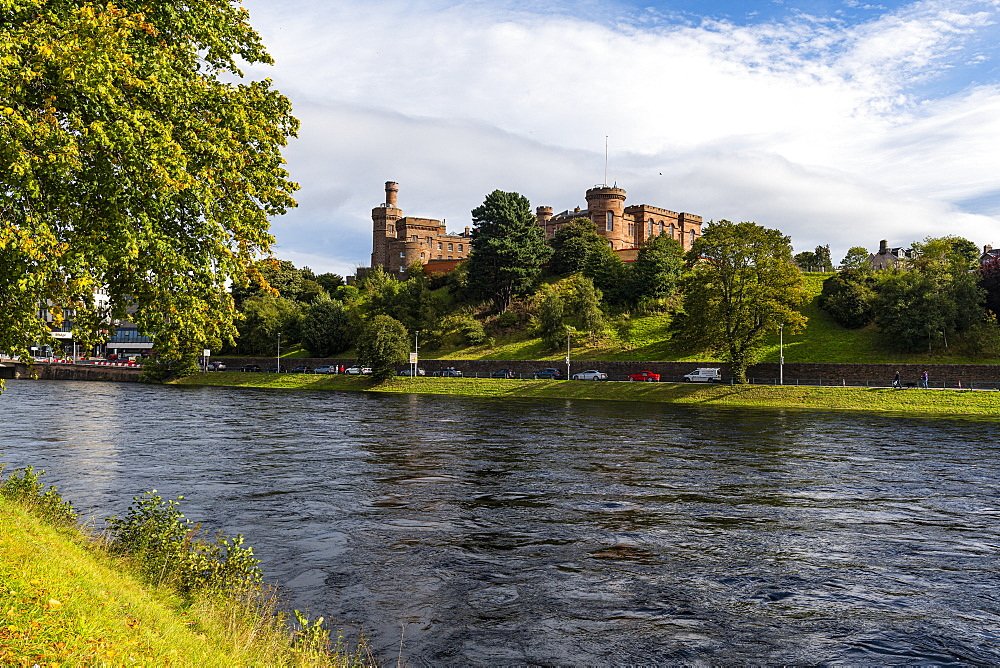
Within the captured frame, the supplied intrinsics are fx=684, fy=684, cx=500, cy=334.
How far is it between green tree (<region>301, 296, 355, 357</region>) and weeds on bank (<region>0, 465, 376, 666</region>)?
94.6 metres

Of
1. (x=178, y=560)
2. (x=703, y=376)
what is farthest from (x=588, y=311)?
(x=178, y=560)

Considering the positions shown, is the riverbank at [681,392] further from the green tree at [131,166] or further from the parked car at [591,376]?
the green tree at [131,166]

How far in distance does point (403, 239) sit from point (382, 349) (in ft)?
242

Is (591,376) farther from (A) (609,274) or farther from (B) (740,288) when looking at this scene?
(A) (609,274)

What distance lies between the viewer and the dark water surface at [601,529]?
40.3 ft

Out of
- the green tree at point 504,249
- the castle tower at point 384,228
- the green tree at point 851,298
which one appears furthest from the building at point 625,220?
the green tree at point 851,298

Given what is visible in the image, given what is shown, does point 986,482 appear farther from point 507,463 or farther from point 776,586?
point 507,463

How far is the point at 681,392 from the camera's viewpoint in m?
67.6

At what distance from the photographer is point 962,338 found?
7569 cm

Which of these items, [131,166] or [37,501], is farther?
[37,501]

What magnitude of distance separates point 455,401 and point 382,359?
19140 millimetres

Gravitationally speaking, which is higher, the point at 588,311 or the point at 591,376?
the point at 588,311

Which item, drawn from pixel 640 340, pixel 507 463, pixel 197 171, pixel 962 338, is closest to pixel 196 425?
pixel 507 463

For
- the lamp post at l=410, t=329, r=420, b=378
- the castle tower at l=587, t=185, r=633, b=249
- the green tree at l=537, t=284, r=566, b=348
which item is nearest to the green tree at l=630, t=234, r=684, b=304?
the green tree at l=537, t=284, r=566, b=348
